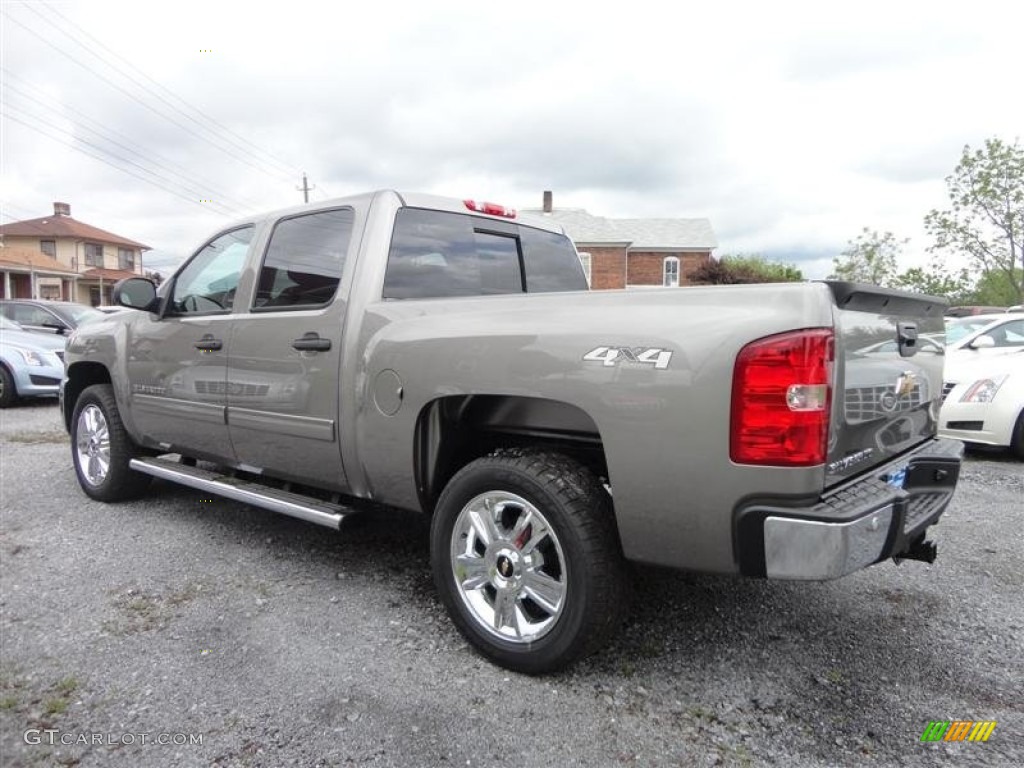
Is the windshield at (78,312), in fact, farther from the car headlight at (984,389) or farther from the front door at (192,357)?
the car headlight at (984,389)

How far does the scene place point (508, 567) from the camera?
2.52 meters

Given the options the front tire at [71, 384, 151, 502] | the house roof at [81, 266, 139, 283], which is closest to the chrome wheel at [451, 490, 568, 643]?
the front tire at [71, 384, 151, 502]

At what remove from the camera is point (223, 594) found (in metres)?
3.18

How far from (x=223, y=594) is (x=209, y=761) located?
4.18 ft

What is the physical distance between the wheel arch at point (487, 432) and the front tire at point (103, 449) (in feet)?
9.11

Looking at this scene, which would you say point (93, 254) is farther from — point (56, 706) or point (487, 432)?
point (487, 432)

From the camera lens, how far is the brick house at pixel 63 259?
39.1m

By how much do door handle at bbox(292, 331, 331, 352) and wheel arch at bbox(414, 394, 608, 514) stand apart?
0.65 meters

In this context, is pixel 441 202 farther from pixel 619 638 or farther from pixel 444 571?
pixel 619 638

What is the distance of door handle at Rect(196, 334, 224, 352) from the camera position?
144 inches

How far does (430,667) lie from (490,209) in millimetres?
2371

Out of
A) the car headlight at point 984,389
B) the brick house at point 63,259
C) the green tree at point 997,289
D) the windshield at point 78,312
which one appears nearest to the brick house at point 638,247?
the green tree at point 997,289

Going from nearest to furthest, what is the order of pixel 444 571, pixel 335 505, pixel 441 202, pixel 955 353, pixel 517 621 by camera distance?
pixel 517 621
pixel 444 571
pixel 335 505
pixel 441 202
pixel 955 353

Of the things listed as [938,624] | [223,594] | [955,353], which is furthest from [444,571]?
[955,353]
